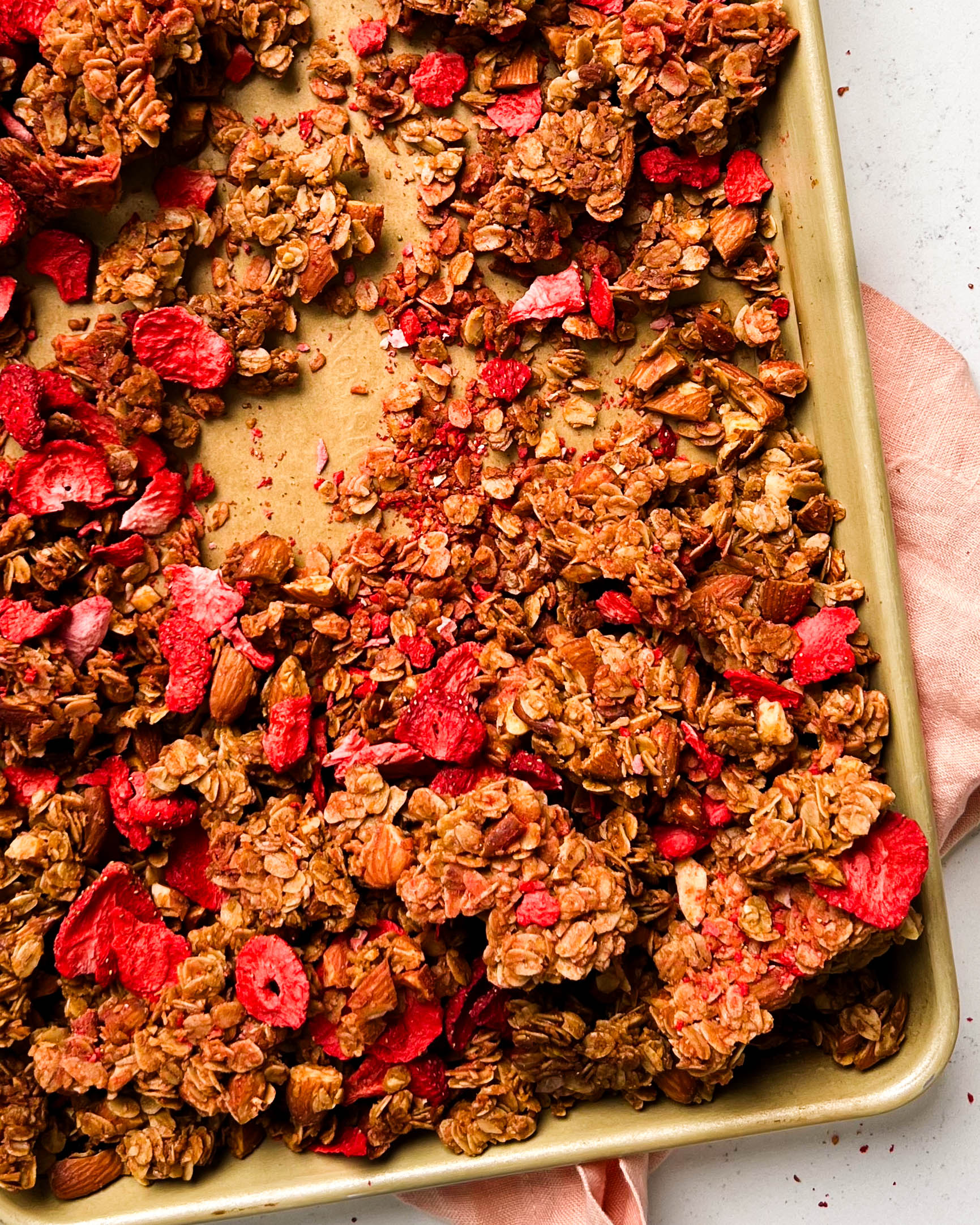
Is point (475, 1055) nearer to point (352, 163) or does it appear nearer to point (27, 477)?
point (27, 477)

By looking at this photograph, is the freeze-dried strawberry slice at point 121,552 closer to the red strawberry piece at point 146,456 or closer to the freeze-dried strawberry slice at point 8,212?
the red strawberry piece at point 146,456

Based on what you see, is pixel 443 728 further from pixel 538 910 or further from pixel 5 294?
pixel 5 294

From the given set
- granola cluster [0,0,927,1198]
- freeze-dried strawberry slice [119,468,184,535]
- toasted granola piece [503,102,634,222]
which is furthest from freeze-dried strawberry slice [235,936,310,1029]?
toasted granola piece [503,102,634,222]

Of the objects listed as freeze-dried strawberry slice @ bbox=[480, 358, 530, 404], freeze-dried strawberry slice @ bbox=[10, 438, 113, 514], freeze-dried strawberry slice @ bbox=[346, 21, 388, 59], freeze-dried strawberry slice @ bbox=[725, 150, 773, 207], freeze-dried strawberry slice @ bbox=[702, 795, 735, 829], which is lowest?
freeze-dried strawberry slice @ bbox=[702, 795, 735, 829]

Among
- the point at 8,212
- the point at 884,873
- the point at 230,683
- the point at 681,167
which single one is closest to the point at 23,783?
the point at 230,683

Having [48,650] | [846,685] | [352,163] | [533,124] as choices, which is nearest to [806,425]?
[846,685]

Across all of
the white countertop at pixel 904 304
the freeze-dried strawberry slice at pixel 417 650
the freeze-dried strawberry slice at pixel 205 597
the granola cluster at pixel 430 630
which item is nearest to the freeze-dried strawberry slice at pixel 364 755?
the granola cluster at pixel 430 630

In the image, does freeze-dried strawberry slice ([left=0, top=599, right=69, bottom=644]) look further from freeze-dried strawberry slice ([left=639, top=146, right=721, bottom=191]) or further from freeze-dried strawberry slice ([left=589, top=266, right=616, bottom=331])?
freeze-dried strawberry slice ([left=639, top=146, right=721, bottom=191])
